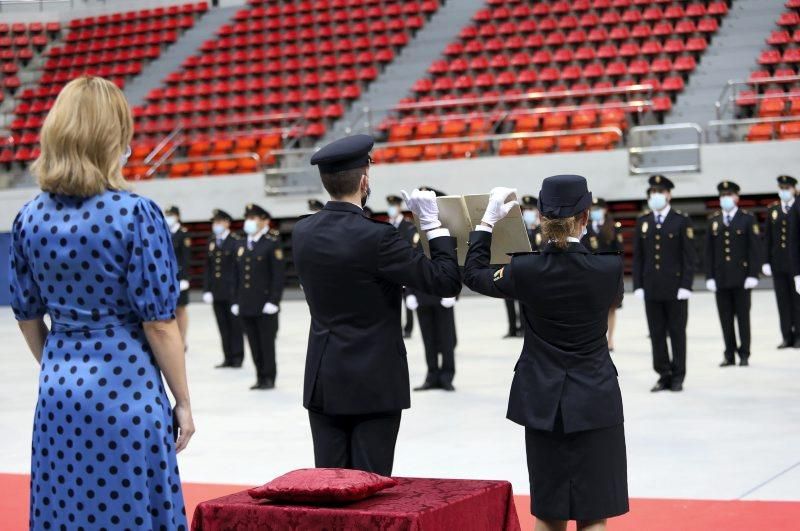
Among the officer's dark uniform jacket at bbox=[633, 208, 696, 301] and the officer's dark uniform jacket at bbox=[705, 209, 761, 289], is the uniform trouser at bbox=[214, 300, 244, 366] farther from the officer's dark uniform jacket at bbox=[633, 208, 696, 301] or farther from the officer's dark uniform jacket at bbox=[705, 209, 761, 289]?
the officer's dark uniform jacket at bbox=[705, 209, 761, 289]

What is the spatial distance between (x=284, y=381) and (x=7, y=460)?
378 cm

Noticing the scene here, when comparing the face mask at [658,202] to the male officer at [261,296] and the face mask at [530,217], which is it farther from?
the face mask at [530,217]

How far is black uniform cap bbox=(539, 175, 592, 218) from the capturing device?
12.1 ft

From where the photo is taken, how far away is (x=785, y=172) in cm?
1728

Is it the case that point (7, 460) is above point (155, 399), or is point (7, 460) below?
below

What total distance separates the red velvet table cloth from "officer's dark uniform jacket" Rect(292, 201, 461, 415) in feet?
1.19

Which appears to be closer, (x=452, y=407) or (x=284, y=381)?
(x=452, y=407)

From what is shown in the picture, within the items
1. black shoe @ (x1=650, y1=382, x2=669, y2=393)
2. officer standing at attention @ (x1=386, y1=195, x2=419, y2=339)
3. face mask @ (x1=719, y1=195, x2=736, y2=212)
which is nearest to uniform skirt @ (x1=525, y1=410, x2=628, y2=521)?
black shoe @ (x1=650, y1=382, x2=669, y2=393)

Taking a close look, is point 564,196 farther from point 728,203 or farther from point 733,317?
point 728,203

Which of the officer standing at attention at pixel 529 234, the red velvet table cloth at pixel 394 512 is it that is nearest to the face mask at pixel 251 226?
the officer standing at attention at pixel 529 234

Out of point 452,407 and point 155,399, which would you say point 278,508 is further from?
point 452,407

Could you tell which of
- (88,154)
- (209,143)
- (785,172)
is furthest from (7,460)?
(209,143)

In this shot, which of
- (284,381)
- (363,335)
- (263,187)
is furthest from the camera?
(263,187)

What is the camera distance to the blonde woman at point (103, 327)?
304cm
